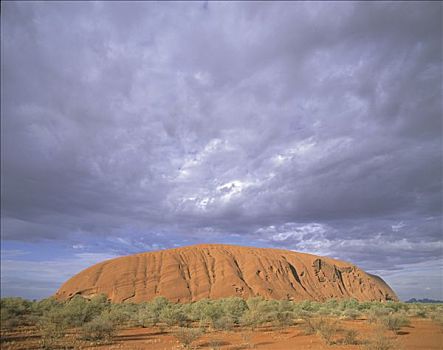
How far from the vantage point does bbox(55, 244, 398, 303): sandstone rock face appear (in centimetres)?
5581

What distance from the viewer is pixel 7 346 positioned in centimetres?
1614

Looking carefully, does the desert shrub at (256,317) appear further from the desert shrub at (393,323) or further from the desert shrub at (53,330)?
the desert shrub at (53,330)

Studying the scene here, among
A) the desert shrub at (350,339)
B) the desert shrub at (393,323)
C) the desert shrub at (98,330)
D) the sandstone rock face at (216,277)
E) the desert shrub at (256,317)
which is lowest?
the desert shrub at (350,339)

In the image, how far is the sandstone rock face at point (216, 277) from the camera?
55.8 meters

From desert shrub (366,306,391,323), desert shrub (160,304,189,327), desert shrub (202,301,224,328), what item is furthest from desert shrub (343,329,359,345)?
desert shrub (160,304,189,327)

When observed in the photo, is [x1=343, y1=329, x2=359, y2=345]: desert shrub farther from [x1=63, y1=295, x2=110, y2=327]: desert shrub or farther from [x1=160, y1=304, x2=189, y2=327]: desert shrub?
[x1=63, y1=295, x2=110, y2=327]: desert shrub

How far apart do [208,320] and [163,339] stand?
8.09 metres

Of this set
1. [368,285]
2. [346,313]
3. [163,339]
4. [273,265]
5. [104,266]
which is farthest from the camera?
[368,285]

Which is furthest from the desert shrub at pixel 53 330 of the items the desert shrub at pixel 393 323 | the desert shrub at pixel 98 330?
the desert shrub at pixel 393 323

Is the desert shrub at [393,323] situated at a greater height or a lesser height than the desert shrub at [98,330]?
lesser

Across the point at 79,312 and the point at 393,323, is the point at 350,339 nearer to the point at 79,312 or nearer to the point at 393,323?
the point at 393,323

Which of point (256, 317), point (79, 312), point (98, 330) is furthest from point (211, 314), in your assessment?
point (98, 330)

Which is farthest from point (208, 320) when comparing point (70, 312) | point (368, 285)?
point (368, 285)

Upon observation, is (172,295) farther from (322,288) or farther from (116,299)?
(322,288)
